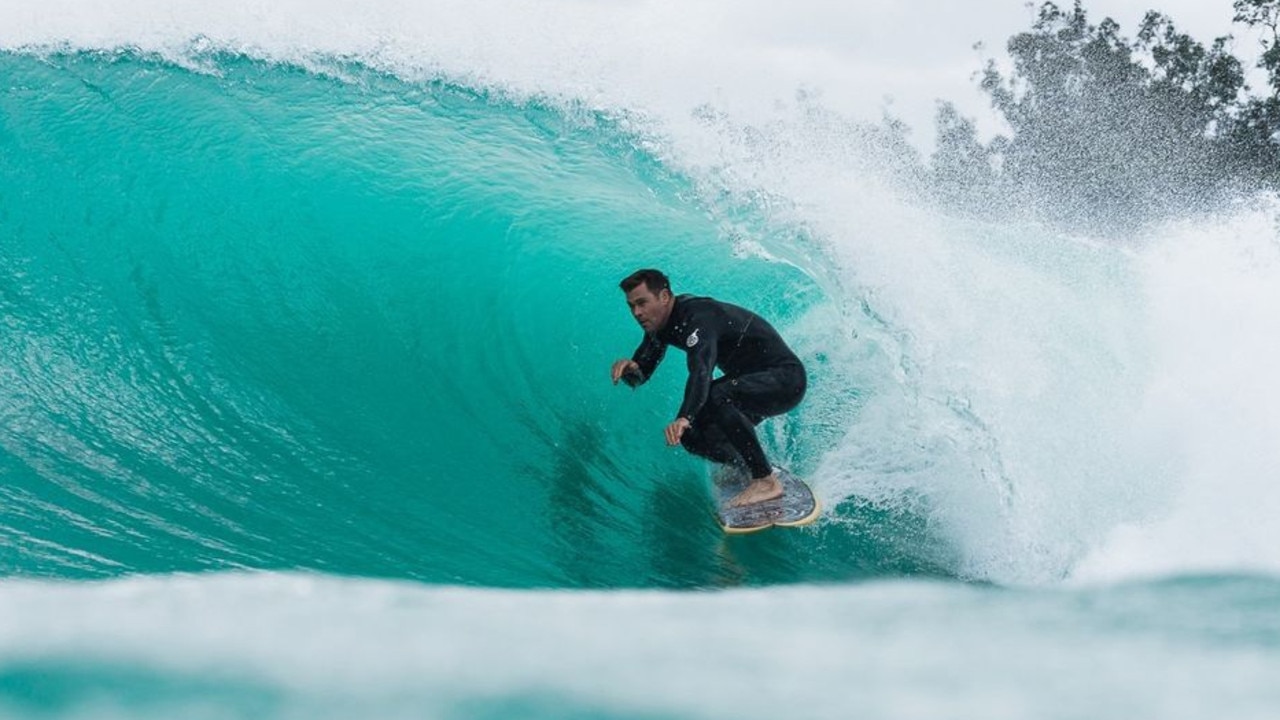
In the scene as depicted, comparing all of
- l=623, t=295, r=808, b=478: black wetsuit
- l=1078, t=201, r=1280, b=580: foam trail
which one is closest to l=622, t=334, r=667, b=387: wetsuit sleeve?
l=623, t=295, r=808, b=478: black wetsuit

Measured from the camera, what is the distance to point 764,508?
465 centimetres

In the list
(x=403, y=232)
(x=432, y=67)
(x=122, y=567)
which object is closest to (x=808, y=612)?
(x=122, y=567)

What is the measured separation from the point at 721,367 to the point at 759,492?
670 millimetres

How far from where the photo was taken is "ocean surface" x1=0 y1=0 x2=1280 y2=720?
141cm

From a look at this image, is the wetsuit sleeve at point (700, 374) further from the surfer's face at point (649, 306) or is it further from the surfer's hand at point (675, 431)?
the surfer's face at point (649, 306)

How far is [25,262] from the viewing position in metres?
5.63

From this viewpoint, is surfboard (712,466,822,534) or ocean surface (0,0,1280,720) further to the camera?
surfboard (712,466,822,534)

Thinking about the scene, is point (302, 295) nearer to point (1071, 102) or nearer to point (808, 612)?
point (808, 612)

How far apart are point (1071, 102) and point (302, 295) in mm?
28286

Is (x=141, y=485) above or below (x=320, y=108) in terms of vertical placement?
below

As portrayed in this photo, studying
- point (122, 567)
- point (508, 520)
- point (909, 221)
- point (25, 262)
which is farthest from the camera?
point (909, 221)

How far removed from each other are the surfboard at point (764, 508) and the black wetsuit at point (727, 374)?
167mm

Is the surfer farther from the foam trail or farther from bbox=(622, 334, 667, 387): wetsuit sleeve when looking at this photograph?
the foam trail

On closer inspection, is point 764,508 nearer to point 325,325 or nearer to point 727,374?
point 727,374
